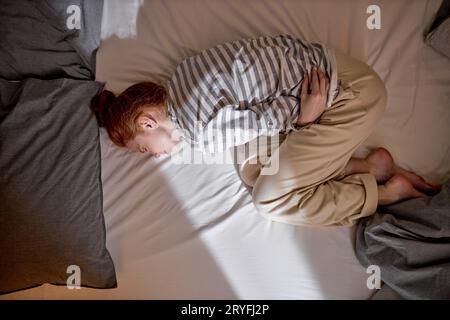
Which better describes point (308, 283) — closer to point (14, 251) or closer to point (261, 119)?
point (261, 119)

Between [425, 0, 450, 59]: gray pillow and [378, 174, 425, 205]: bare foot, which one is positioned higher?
[425, 0, 450, 59]: gray pillow

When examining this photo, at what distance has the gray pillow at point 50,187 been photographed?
3.38 ft

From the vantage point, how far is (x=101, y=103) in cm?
112

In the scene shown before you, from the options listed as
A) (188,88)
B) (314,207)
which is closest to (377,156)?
(314,207)

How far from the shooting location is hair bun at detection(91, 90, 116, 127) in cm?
112

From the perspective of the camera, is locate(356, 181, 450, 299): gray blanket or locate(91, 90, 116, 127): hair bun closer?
locate(356, 181, 450, 299): gray blanket

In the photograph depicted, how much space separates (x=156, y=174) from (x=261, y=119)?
329mm

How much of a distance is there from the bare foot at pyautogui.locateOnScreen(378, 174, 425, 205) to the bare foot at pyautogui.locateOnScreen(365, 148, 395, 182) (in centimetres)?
3

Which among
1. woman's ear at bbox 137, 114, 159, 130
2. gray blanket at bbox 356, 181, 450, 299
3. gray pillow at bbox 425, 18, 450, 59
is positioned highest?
gray pillow at bbox 425, 18, 450, 59

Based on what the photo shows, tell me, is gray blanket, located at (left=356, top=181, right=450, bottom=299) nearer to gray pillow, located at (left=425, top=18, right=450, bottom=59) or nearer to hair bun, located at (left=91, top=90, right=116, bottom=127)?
gray pillow, located at (left=425, top=18, right=450, bottom=59)

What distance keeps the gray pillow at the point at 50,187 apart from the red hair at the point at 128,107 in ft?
0.18

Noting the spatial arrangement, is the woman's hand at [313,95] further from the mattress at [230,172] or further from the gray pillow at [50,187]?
the gray pillow at [50,187]

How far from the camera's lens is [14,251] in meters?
1.02

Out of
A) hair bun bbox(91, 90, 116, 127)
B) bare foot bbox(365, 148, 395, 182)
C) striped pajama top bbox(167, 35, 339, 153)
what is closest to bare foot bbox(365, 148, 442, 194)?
bare foot bbox(365, 148, 395, 182)
